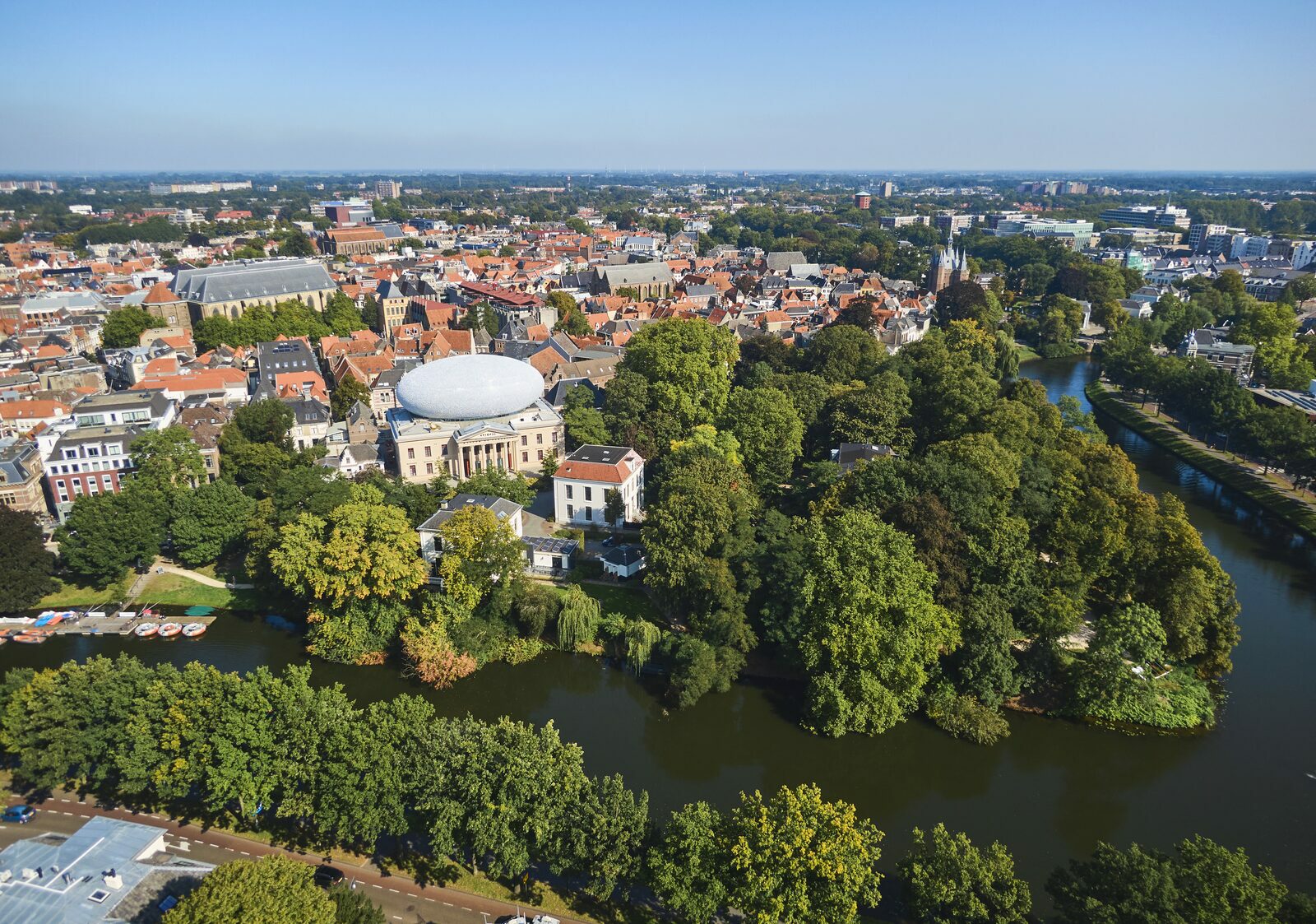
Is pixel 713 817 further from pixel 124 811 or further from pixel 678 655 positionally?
pixel 124 811

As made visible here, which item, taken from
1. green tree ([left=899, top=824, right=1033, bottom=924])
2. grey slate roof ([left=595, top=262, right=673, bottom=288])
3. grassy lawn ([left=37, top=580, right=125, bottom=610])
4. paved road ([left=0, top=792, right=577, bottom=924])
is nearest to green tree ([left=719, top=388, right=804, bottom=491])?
green tree ([left=899, top=824, right=1033, bottom=924])

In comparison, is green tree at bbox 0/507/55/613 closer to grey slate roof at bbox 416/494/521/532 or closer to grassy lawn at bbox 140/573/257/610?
grassy lawn at bbox 140/573/257/610

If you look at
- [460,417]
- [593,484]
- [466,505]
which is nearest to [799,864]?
[466,505]

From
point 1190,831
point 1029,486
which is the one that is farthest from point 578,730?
point 1029,486

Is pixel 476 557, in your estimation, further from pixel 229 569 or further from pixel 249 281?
pixel 249 281

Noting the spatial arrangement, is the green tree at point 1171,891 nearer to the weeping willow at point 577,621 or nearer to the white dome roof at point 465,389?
the weeping willow at point 577,621

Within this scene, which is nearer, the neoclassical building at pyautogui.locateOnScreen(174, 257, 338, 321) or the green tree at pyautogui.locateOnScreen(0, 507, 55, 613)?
the green tree at pyautogui.locateOnScreen(0, 507, 55, 613)
